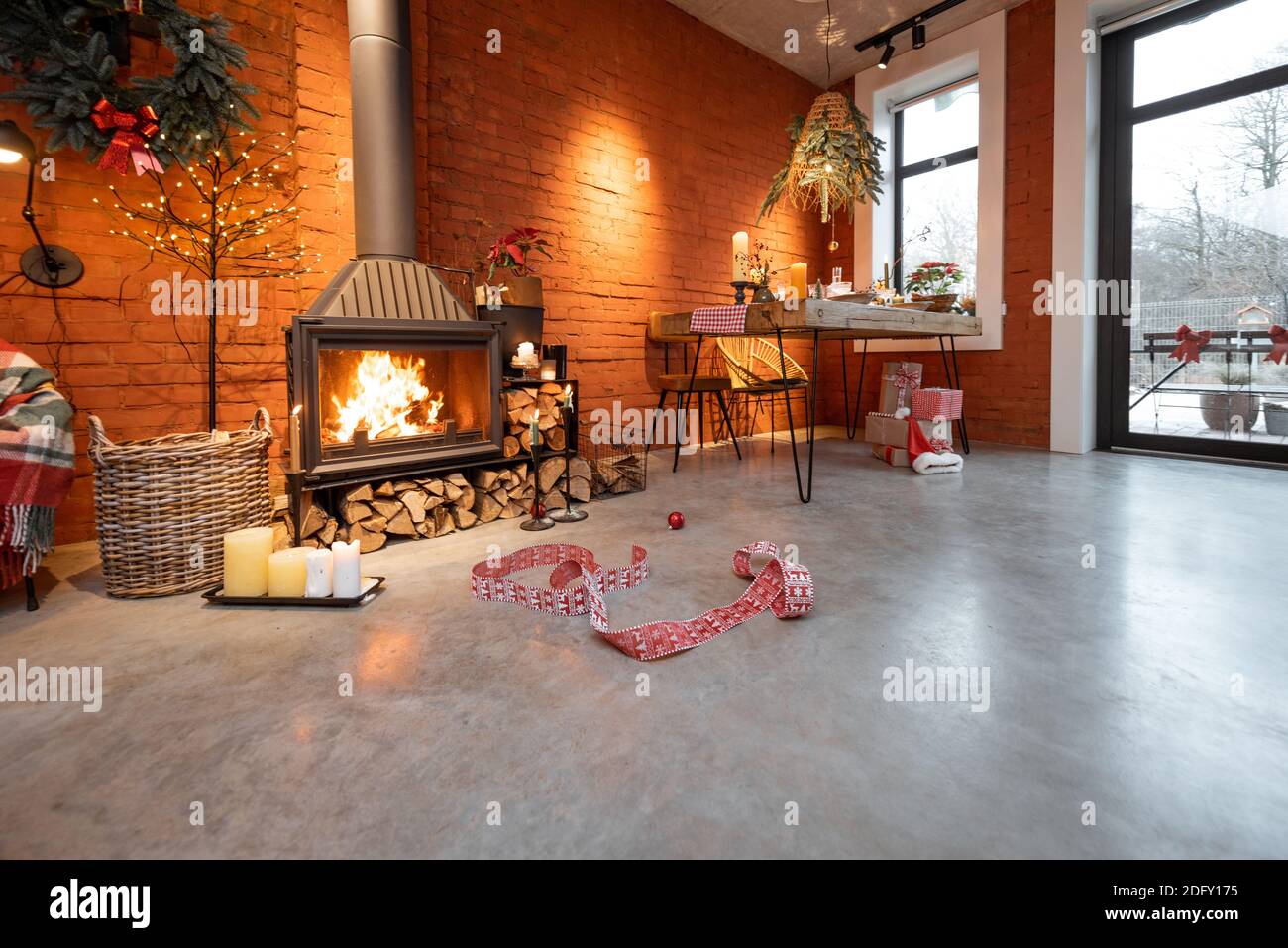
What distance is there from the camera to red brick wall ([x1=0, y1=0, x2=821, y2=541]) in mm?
2617

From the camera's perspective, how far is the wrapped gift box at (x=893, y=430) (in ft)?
14.0

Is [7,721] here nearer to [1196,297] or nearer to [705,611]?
[705,611]

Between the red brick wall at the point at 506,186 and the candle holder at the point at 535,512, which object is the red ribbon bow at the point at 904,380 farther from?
the candle holder at the point at 535,512

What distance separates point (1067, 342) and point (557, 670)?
4.59 m

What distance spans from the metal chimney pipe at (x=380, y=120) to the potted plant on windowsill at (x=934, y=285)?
331 centimetres

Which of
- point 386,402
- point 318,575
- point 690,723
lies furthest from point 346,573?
point 690,723

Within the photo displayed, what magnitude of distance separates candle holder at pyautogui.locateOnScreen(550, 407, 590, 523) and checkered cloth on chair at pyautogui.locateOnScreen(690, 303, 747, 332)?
857 mm

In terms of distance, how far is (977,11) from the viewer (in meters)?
4.88

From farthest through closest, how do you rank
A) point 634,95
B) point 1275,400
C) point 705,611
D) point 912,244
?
1. point 912,244
2. point 634,95
3. point 1275,400
4. point 705,611

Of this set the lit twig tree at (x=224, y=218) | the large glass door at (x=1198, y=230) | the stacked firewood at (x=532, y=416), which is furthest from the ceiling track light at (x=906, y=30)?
the lit twig tree at (x=224, y=218)

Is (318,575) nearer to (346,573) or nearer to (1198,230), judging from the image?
(346,573)

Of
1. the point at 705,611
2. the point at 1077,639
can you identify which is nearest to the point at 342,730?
the point at 705,611

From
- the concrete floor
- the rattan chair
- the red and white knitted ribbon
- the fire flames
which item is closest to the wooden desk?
→ the rattan chair

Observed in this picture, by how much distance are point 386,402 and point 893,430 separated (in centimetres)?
318
